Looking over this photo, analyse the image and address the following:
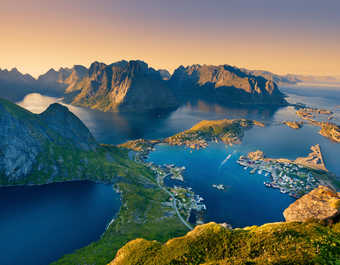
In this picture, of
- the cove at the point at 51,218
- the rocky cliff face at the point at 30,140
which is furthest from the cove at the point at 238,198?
the rocky cliff face at the point at 30,140

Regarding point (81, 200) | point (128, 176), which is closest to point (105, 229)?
point (81, 200)

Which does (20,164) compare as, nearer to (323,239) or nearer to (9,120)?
(9,120)

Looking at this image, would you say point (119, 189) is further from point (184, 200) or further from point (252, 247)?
point (252, 247)

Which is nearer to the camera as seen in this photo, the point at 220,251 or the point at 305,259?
the point at 305,259

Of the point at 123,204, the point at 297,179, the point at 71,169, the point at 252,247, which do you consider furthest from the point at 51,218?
the point at 297,179

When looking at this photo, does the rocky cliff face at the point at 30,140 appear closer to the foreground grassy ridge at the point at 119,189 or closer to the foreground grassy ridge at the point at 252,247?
the foreground grassy ridge at the point at 119,189

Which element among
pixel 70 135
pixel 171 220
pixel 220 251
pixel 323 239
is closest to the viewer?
pixel 323 239

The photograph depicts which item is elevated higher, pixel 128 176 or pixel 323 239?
pixel 323 239
